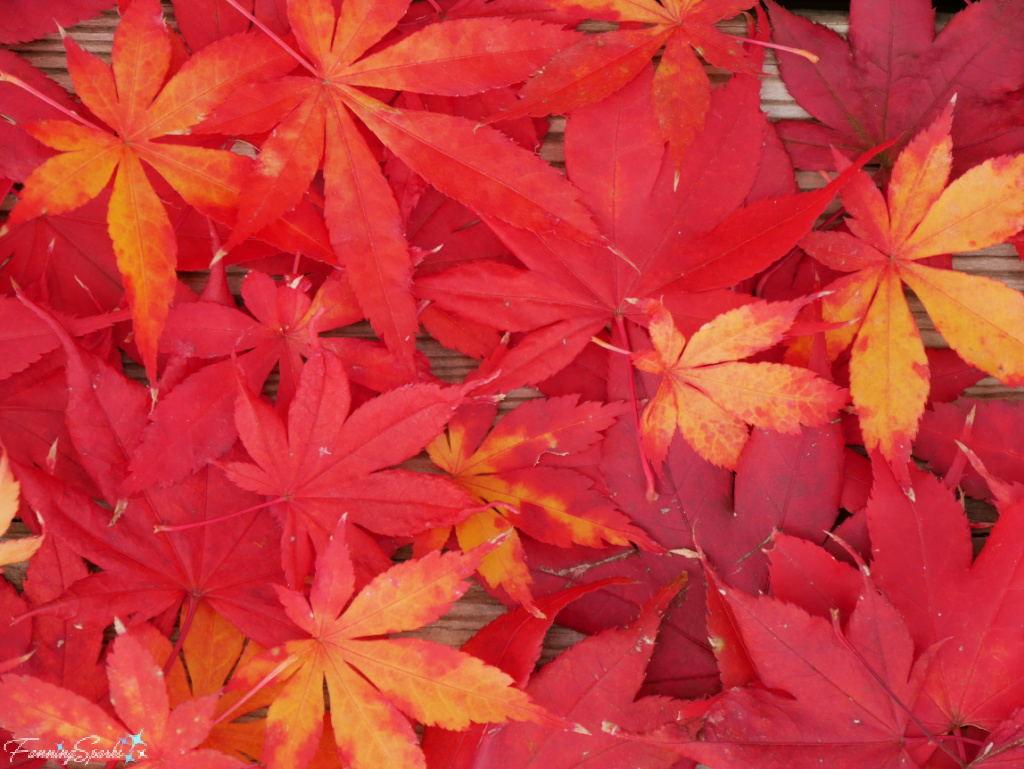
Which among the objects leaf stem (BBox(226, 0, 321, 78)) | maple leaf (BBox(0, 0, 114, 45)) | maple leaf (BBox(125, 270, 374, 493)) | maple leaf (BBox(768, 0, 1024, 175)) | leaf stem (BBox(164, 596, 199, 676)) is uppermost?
maple leaf (BBox(0, 0, 114, 45))

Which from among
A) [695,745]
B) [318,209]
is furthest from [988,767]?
[318,209]

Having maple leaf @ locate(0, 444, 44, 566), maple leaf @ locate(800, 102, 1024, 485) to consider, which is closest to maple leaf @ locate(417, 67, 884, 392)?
maple leaf @ locate(800, 102, 1024, 485)

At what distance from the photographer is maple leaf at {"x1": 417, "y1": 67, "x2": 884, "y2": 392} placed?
0.71 metres

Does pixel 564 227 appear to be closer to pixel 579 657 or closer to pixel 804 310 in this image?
pixel 804 310

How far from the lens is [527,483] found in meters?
0.74

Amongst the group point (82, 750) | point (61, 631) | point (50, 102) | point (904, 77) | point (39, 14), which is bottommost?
point (82, 750)

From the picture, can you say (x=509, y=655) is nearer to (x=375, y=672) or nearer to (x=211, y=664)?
(x=375, y=672)

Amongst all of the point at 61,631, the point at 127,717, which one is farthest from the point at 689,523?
the point at 61,631

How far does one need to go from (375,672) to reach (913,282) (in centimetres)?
70

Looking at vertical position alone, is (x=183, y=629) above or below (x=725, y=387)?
below

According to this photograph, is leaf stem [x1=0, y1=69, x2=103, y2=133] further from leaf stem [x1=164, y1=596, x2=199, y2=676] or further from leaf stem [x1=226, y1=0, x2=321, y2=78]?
leaf stem [x1=164, y1=596, x2=199, y2=676]

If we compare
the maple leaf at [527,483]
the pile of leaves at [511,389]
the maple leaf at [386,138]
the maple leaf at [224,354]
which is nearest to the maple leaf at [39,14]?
the pile of leaves at [511,389]

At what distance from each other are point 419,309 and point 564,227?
0.62 feet

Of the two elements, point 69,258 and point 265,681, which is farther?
point 69,258
